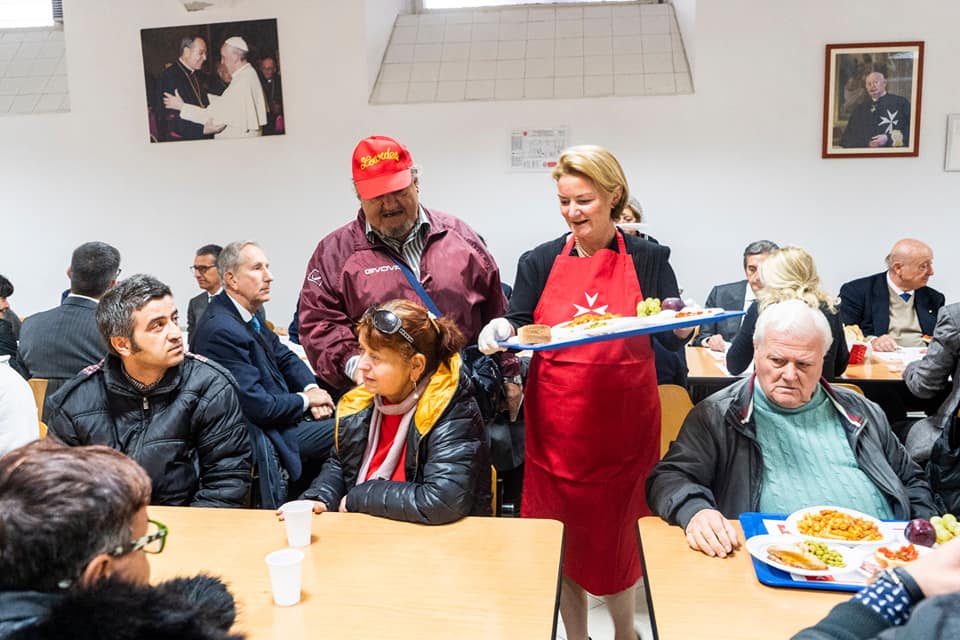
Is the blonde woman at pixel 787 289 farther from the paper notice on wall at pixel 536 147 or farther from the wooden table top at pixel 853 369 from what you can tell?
the paper notice on wall at pixel 536 147

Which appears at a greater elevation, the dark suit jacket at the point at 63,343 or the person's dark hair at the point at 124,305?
the person's dark hair at the point at 124,305

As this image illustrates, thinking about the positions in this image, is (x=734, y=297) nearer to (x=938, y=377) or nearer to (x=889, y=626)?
(x=938, y=377)

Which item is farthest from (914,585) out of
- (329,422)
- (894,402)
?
(894,402)

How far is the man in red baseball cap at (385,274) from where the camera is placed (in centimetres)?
260

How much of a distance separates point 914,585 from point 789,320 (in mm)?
1027

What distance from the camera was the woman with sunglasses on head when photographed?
6.88 feet

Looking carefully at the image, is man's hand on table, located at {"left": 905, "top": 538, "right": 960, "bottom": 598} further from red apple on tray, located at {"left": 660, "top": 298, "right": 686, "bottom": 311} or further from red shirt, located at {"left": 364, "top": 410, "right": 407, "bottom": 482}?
red shirt, located at {"left": 364, "top": 410, "right": 407, "bottom": 482}

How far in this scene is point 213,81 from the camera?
6320mm

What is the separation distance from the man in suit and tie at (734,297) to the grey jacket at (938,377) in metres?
1.21

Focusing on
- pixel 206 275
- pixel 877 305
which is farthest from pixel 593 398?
pixel 206 275

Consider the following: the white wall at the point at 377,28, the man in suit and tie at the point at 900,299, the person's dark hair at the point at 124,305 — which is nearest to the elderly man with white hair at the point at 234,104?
the white wall at the point at 377,28

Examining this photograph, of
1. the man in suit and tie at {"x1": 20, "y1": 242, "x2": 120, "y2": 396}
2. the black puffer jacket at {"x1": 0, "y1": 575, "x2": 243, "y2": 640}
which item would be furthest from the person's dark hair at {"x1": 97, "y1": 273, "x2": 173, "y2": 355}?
the black puffer jacket at {"x1": 0, "y1": 575, "x2": 243, "y2": 640}

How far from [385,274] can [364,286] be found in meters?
0.09

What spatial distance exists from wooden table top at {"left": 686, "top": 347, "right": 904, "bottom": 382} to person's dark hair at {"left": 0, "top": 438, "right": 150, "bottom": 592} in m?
3.25
